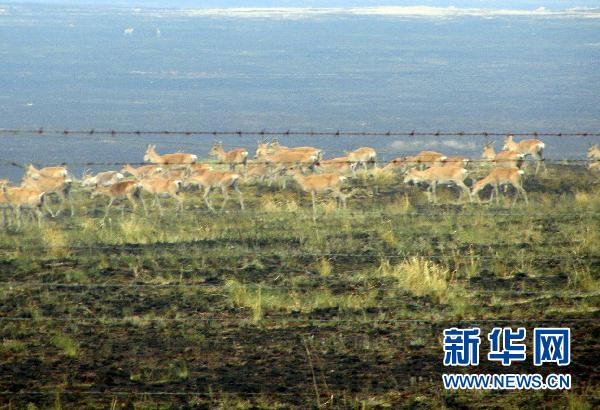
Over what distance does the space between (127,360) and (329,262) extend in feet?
15.0

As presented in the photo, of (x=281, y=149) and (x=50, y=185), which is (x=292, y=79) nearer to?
(x=281, y=149)

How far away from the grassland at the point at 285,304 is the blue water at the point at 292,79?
21496 mm

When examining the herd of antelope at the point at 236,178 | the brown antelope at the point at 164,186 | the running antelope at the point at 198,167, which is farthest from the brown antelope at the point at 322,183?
the brown antelope at the point at 164,186

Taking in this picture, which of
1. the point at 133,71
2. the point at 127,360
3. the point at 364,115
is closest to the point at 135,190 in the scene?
the point at 127,360

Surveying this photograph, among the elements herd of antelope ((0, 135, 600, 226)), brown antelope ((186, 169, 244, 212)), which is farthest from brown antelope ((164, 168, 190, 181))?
brown antelope ((186, 169, 244, 212))

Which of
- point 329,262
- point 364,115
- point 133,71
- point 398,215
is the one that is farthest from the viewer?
point 133,71

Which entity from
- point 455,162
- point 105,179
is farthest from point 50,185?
point 455,162

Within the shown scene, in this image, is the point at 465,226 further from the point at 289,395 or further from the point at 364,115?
the point at 364,115

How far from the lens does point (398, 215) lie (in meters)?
19.6

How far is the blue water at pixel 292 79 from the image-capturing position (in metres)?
53.8

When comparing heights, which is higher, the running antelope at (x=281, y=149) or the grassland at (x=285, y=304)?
the grassland at (x=285, y=304)

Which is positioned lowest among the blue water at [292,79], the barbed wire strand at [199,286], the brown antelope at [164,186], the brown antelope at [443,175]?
the blue water at [292,79]

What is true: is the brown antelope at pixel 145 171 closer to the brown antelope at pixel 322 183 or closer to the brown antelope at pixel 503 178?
the brown antelope at pixel 322 183

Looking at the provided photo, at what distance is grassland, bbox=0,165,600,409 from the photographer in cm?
1058
